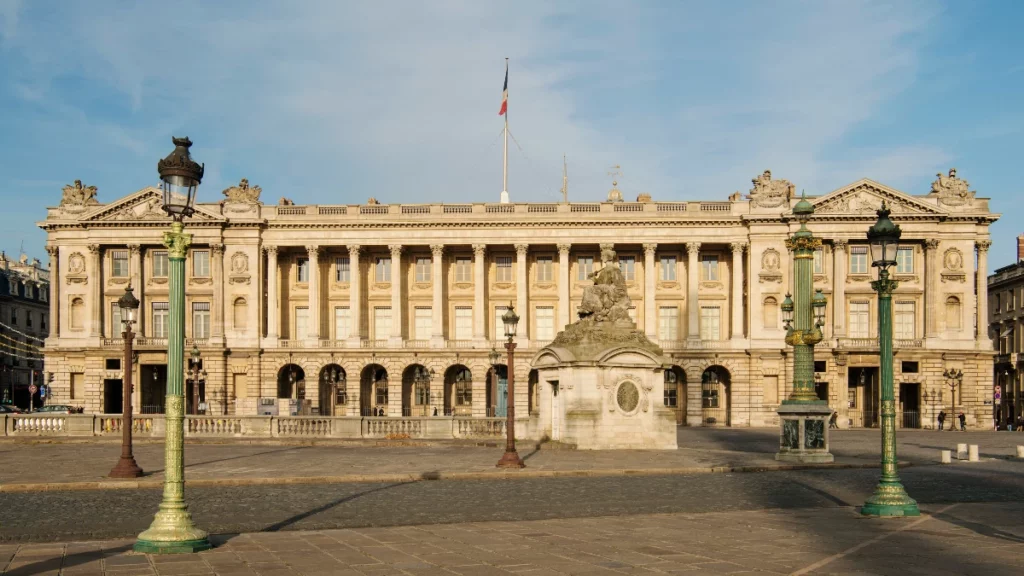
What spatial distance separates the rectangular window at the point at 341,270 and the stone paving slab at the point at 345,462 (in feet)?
136

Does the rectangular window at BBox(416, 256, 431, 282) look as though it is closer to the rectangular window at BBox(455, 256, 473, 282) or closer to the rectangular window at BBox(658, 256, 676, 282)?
the rectangular window at BBox(455, 256, 473, 282)

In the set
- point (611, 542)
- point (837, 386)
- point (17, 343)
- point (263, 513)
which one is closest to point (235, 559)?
point (611, 542)

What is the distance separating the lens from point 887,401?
60.8ft

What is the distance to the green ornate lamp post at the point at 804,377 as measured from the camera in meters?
30.5

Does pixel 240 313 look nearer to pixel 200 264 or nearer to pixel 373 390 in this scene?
pixel 200 264

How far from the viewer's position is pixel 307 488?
2508cm

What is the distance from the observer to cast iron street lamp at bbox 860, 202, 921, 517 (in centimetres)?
1823

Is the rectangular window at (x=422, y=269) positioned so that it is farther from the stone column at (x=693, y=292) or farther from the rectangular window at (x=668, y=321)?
the stone column at (x=693, y=292)

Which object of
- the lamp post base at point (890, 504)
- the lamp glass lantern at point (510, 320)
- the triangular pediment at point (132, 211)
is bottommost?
the lamp post base at point (890, 504)

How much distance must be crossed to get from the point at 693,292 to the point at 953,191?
723 inches

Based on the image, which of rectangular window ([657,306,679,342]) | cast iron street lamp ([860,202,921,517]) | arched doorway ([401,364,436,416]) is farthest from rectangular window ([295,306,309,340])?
cast iron street lamp ([860,202,921,517])

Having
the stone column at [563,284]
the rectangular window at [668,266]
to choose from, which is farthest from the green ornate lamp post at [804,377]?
the rectangular window at [668,266]

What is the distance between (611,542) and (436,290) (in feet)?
217

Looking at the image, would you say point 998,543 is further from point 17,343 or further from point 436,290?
point 17,343
